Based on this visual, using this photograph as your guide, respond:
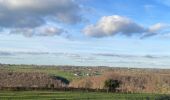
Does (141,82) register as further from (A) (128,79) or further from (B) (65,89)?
(B) (65,89)

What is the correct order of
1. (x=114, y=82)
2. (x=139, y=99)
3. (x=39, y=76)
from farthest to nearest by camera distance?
1. (x=39, y=76)
2. (x=114, y=82)
3. (x=139, y=99)

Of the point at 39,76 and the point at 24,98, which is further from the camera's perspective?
the point at 39,76

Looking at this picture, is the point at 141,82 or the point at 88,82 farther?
the point at 141,82

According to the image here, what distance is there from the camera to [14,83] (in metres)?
149

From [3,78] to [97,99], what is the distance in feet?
314

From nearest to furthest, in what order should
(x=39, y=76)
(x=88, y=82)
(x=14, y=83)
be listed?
(x=88, y=82) < (x=14, y=83) < (x=39, y=76)

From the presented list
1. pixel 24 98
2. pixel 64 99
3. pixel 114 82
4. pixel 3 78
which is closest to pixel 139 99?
pixel 64 99

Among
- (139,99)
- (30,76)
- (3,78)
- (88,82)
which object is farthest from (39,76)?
(139,99)

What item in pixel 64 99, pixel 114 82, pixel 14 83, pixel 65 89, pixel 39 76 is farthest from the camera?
pixel 39 76

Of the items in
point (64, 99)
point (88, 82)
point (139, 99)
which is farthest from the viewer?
point (88, 82)

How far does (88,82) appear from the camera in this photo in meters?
136

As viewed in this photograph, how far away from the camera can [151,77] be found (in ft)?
515

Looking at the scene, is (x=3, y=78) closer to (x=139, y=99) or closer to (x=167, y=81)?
(x=167, y=81)

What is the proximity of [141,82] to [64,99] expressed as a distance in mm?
92182
